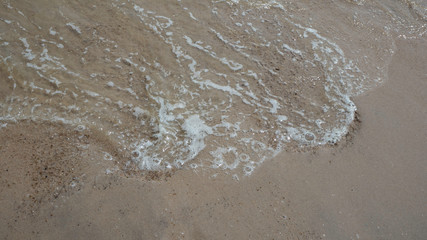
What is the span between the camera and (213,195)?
9.37 feet

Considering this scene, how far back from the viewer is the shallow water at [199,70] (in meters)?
3.30

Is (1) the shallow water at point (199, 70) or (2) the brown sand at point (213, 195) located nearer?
Result: (2) the brown sand at point (213, 195)

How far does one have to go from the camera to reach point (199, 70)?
393cm

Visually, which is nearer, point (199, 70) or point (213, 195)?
point (213, 195)

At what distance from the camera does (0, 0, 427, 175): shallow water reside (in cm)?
330

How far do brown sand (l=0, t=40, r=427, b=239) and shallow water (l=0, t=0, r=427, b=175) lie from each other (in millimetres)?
207

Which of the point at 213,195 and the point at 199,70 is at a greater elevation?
the point at 199,70

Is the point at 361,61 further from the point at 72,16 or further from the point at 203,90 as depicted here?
the point at 72,16

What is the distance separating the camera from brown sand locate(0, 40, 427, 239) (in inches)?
104

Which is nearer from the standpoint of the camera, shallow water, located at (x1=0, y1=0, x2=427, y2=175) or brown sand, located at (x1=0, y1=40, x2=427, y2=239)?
brown sand, located at (x1=0, y1=40, x2=427, y2=239)

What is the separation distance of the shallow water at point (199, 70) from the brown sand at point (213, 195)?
21cm

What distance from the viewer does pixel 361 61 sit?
4188 mm

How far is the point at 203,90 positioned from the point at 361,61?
7.12 feet

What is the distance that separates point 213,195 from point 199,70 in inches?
66.6
